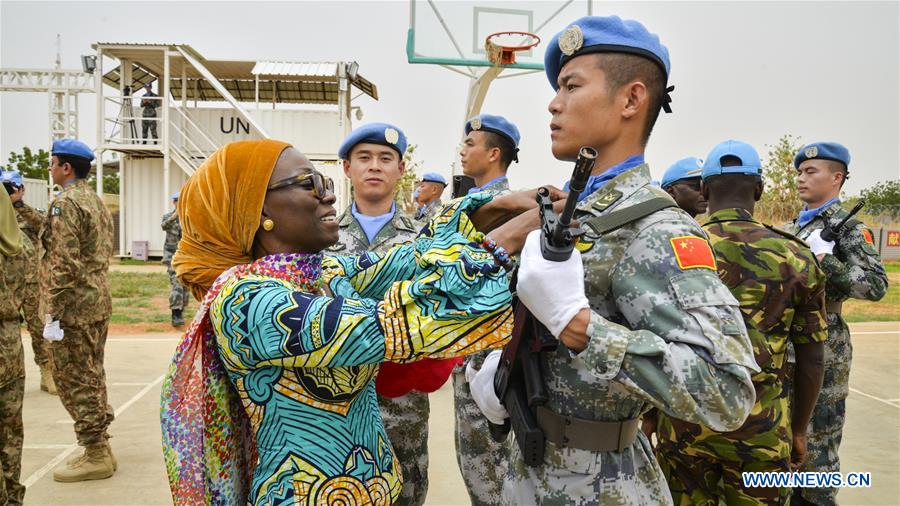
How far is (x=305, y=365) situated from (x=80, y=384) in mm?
3731

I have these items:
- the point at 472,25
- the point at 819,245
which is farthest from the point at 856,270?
the point at 472,25

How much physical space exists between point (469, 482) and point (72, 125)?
3578 cm

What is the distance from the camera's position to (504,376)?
1.83 meters

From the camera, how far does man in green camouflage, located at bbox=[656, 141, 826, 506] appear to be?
2.70m

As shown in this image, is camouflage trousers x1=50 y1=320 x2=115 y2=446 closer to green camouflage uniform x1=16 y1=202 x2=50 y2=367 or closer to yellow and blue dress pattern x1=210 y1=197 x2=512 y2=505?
green camouflage uniform x1=16 y1=202 x2=50 y2=367

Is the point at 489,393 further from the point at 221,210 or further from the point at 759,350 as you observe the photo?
the point at 759,350

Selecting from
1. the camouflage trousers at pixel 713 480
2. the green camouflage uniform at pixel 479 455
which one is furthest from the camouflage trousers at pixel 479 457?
the camouflage trousers at pixel 713 480

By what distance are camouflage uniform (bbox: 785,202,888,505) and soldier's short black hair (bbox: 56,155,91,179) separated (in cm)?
557

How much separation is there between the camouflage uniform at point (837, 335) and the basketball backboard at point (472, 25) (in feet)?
21.6

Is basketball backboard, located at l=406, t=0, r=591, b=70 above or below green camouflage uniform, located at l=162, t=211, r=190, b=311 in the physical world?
above

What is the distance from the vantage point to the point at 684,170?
14.2 feet

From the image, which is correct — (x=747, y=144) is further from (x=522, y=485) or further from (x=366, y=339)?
(x=366, y=339)

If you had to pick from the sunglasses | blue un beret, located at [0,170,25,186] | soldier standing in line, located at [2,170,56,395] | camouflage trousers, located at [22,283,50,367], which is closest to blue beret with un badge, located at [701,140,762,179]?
the sunglasses

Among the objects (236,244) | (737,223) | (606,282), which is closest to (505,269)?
(606,282)
